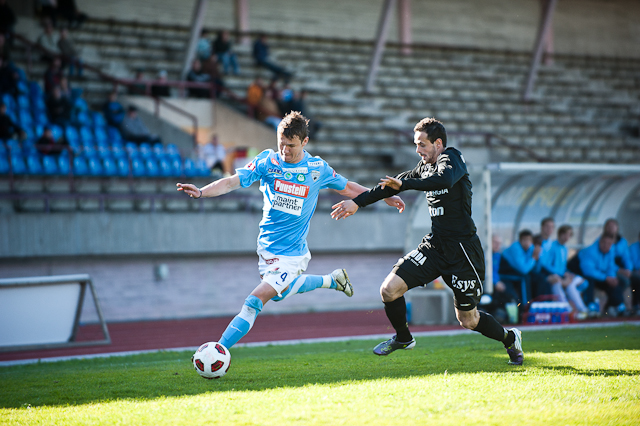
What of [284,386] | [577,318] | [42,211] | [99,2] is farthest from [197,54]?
[284,386]

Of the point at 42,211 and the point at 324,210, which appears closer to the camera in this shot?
the point at 42,211

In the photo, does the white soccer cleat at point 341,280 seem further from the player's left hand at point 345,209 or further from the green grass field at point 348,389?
the player's left hand at point 345,209

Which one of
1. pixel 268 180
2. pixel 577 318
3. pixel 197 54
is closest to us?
pixel 268 180

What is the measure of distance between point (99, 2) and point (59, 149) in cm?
906

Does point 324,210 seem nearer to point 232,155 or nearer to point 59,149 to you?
point 232,155

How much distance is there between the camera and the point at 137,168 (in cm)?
1574

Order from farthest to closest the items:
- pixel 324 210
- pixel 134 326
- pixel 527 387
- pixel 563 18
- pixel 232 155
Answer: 1. pixel 563 18
2. pixel 232 155
3. pixel 324 210
4. pixel 134 326
5. pixel 527 387

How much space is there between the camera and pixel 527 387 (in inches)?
218

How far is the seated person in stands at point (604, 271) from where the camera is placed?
13.2 metres

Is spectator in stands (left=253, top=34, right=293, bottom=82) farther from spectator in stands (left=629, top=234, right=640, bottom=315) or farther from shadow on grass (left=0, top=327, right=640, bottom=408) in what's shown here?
shadow on grass (left=0, top=327, right=640, bottom=408)

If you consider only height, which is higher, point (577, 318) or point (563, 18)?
point (563, 18)

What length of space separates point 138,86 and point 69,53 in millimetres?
1926

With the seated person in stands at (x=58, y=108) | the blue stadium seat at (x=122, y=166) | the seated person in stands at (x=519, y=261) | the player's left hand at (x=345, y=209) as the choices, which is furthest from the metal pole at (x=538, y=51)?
the player's left hand at (x=345, y=209)

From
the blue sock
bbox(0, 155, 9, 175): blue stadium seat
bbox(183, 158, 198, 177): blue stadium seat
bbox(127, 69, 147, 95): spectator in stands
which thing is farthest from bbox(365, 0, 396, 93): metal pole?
the blue sock
